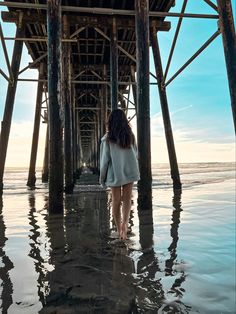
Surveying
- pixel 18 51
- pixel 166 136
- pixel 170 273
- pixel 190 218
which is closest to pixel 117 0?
pixel 18 51

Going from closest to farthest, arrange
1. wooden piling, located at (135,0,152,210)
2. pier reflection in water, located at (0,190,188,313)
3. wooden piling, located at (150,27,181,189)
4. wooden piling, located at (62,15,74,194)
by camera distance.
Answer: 1. pier reflection in water, located at (0,190,188,313)
2. wooden piling, located at (135,0,152,210)
3. wooden piling, located at (62,15,74,194)
4. wooden piling, located at (150,27,181,189)

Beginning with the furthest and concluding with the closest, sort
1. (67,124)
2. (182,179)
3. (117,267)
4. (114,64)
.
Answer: (182,179), (114,64), (67,124), (117,267)

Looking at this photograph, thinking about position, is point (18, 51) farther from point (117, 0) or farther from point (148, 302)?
point (148, 302)

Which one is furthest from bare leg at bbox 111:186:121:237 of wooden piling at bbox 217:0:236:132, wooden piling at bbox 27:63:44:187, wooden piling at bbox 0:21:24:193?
wooden piling at bbox 27:63:44:187

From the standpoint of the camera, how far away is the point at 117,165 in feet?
11.7

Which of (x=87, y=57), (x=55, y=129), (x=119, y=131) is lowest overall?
(x=119, y=131)

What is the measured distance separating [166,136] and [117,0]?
3976mm

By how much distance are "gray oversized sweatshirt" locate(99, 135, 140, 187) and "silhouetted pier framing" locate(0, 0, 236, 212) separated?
1.78 meters

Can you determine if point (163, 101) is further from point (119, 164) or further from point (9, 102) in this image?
point (119, 164)

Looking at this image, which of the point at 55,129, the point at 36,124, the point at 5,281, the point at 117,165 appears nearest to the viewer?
the point at 5,281

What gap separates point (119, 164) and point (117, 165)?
0.02 meters

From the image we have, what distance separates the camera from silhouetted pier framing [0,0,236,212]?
5289 mm

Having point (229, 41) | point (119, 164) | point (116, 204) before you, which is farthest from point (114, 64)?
point (116, 204)

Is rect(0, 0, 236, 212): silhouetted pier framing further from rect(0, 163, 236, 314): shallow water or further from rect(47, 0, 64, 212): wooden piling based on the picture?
rect(0, 163, 236, 314): shallow water
